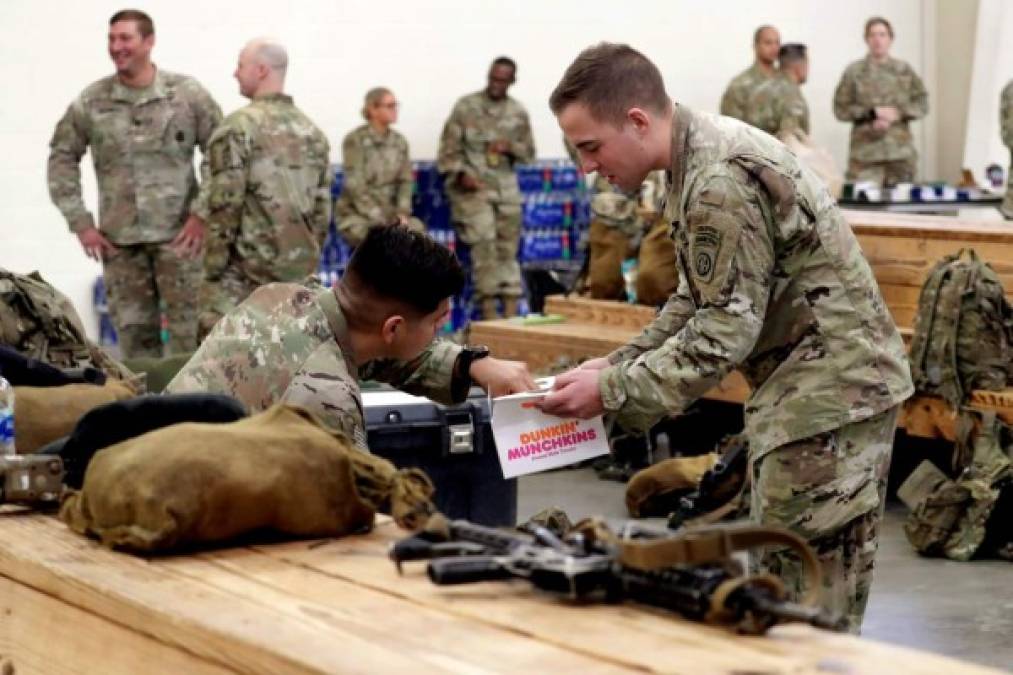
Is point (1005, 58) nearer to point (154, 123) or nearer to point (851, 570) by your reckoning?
point (154, 123)

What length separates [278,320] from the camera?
12.1ft

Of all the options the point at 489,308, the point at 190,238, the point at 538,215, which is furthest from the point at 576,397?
the point at 538,215

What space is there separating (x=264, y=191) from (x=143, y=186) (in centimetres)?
85

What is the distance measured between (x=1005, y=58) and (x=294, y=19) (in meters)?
6.78

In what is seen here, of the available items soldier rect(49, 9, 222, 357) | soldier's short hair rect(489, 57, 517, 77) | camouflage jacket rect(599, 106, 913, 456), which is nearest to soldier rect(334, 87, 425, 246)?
soldier's short hair rect(489, 57, 517, 77)

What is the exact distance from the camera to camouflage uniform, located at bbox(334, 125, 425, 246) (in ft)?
45.3

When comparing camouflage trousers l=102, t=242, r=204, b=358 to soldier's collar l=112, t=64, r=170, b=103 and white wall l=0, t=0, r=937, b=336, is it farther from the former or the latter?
white wall l=0, t=0, r=937, b=336

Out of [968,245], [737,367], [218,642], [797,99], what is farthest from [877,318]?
[797,99]

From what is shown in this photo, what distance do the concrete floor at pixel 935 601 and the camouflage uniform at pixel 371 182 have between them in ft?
20.5

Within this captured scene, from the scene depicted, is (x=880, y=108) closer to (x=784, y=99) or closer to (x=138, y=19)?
(x=784, y=99)

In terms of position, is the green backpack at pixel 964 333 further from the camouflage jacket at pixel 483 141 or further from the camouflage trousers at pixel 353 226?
the camouflage jacket at pixel 483 141

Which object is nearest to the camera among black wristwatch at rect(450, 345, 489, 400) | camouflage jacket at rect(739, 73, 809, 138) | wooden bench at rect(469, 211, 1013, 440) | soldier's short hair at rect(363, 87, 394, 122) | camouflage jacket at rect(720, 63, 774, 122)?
black wristwatch at rect(450, 345, 489, 400)

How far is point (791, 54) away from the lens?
53.7 feet

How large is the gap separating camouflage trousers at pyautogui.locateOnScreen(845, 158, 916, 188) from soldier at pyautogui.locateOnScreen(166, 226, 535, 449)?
1345cm
